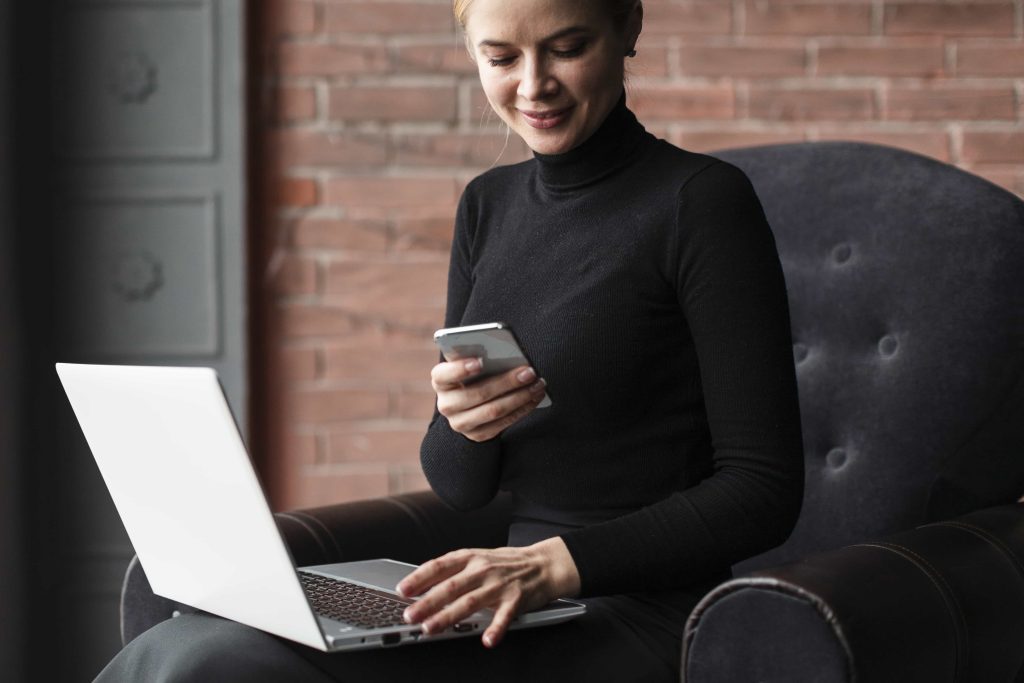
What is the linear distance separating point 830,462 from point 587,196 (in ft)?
1.84

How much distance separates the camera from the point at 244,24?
2.21m

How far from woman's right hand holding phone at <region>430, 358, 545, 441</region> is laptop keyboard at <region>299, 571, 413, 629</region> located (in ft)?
0.63

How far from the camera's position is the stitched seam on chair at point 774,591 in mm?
906

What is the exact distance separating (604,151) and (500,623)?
55cm

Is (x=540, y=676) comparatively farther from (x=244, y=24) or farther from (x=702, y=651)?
(x=244, y=24)

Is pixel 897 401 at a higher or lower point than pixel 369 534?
higher

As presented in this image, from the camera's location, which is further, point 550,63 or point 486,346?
point 550,63

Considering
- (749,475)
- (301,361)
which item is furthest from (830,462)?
(301,361)

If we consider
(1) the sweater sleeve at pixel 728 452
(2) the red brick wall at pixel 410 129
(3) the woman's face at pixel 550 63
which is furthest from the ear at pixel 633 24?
(2) the red brick wall at pixel 410 129

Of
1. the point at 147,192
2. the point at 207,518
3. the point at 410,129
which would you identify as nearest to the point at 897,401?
the point at 207,518

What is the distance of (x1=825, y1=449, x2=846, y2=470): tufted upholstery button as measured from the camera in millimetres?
1574

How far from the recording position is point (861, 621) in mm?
928

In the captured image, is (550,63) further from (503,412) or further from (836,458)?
(836,458)

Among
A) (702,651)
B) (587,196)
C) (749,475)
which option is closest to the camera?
(702,651)
